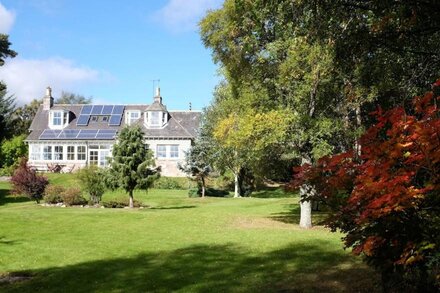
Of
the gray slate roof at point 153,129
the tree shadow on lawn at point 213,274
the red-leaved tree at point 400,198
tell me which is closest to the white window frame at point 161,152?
the gray slate roof at point 153,129

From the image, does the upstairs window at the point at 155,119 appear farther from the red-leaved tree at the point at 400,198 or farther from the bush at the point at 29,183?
the red-leaved tree at the point at 400,198

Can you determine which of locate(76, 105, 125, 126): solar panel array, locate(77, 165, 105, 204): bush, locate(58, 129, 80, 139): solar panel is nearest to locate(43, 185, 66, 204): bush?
locate(77, 165, 105, 204): bush

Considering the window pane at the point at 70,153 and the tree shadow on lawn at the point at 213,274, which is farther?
the window pane at the point at 70,153

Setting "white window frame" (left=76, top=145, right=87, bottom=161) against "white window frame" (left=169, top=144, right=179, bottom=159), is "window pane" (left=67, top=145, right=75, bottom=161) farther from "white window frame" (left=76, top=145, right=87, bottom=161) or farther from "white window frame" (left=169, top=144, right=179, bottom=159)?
"white window frame" (left=169, top=144, right=179, bottom=159)

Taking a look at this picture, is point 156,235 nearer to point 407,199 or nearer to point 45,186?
point 407,199

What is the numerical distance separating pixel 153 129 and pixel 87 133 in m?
7.99

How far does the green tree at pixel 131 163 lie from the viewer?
1028 inches

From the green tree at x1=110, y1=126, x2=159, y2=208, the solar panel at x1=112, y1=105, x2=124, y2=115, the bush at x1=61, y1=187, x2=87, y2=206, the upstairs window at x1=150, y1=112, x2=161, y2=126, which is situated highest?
the solar panel at x1=112, y1=105, x2=124, y2=115

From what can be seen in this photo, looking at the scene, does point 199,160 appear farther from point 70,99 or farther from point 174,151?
point 70,99

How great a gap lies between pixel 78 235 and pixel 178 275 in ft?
24.4

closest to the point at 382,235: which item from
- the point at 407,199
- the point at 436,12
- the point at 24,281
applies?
the point at 407,199

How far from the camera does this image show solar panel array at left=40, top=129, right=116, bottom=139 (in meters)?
53.4

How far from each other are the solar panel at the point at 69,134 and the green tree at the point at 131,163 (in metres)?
29.0

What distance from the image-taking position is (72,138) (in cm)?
5325
